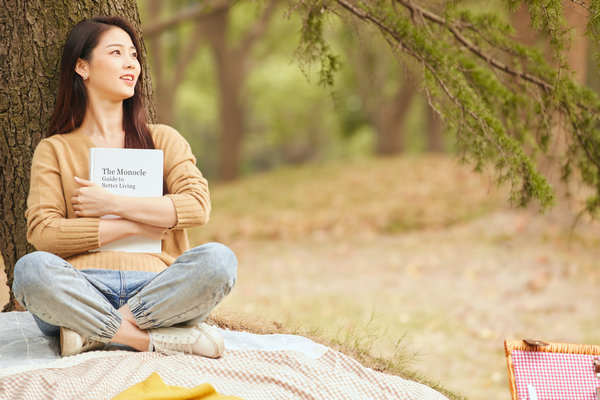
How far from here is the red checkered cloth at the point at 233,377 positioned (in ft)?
7.34

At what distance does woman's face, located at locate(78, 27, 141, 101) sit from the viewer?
2.67 meters

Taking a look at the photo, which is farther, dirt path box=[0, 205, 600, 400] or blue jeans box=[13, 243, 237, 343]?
dirt path box=[0, 205, 600, 400]

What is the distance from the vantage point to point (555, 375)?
2.64m

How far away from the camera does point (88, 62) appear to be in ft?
8.87

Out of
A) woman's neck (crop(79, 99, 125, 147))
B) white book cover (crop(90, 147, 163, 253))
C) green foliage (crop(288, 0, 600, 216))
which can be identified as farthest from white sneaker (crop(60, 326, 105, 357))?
green foliage (crop(288, 0, 600, 216))

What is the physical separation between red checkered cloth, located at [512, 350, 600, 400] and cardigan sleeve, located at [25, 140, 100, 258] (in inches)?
67.6

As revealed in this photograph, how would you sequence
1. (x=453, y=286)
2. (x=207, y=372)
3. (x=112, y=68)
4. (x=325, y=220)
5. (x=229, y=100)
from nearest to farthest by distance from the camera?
(x=207, y=372) → (x=112, y=68) → (x=453, y=286) → (x=325, y=220) → (x=229, y=100)

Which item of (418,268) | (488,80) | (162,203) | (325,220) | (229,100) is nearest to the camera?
(162,203)

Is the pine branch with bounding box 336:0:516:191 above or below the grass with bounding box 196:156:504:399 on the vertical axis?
above

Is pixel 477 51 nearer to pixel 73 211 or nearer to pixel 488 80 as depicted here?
pixel 488 80

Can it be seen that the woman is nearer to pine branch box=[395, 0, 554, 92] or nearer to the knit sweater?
the knit sweater

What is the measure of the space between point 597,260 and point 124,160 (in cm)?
570

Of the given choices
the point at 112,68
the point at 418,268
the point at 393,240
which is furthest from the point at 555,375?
the point at 393,240

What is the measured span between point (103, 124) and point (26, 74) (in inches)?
22.4
